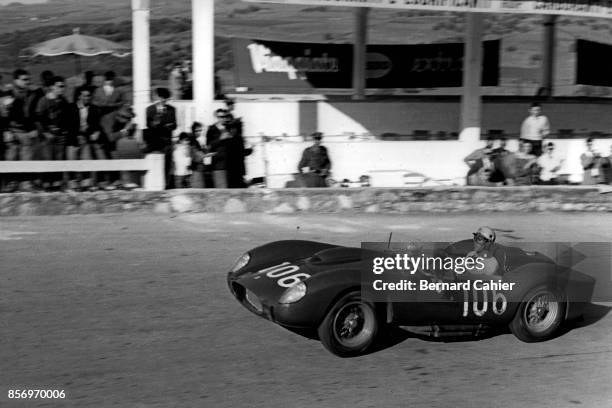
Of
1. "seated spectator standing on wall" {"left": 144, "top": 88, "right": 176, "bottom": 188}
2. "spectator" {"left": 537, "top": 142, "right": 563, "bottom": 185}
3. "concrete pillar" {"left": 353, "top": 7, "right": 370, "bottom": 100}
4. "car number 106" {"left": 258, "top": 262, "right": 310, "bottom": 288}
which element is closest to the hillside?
"concrete pillar" {"left": 353, "top": 7, "right": 370, "bottom": 100}

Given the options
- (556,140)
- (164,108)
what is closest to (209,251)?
(164,108)

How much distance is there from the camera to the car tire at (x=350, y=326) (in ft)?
19.9

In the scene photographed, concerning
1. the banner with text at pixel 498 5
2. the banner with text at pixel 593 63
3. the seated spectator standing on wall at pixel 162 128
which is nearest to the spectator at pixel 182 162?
the seated spectator standing on wall at pixel 162 128

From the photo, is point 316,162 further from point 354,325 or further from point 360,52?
point 354,325

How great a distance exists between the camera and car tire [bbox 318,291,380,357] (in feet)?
19.9

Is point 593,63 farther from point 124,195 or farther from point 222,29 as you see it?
point 222,29

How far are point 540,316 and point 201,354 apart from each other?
276cm

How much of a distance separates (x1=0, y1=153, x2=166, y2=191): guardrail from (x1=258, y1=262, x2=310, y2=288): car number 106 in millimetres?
5348

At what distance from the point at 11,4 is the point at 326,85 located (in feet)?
100

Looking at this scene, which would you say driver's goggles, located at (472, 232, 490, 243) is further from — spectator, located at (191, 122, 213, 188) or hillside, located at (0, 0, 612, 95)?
hillside, located at (0, 0, 612, 95)

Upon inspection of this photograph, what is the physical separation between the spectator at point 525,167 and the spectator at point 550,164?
2.24ft

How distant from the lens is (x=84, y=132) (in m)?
11.6

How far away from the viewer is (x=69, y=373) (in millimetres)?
5801

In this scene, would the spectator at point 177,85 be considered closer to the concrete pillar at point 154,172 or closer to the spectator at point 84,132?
the spectator at point 84,132
